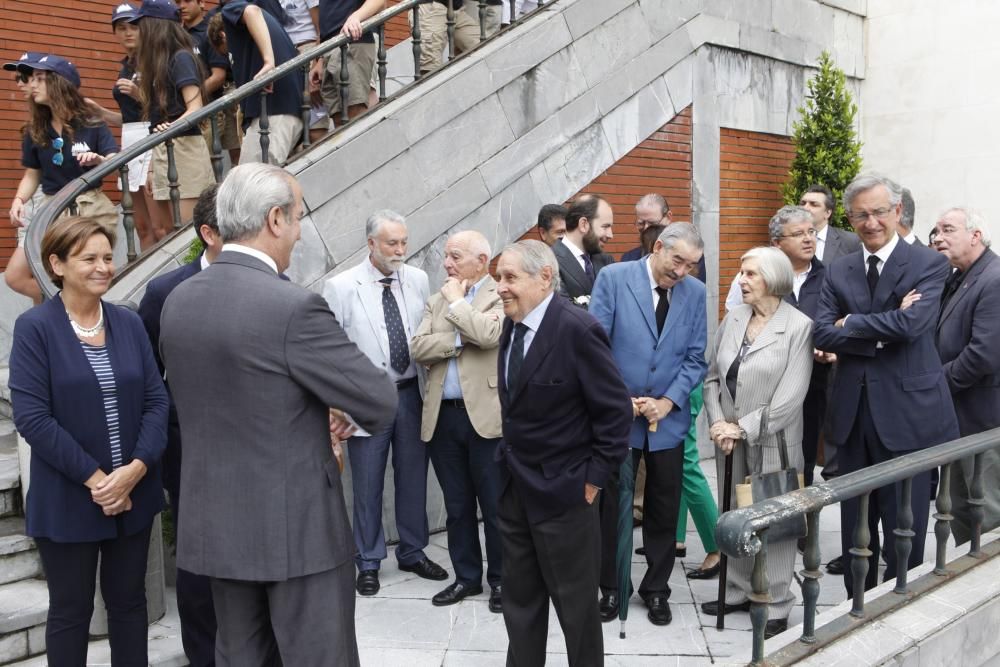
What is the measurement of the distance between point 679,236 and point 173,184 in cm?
340

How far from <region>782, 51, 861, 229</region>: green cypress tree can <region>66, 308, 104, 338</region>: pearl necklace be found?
7.46 meters

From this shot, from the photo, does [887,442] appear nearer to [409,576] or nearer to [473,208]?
[409,576]

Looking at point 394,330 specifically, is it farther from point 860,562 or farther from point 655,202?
point 860,562

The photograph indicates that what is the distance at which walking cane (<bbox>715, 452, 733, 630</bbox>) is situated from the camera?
14.8 feet

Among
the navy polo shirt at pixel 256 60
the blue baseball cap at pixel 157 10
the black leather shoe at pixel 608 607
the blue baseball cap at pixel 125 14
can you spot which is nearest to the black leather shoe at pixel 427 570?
the black leather shoe at pixel 608 607

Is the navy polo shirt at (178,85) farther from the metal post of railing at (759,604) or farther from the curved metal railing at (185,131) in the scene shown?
the metal post of railing at (759,604)

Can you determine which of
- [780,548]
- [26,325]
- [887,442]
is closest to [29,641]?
[26,325]

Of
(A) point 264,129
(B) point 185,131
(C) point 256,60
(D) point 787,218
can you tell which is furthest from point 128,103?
(D) point 787,218

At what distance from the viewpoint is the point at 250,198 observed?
8.89 feet

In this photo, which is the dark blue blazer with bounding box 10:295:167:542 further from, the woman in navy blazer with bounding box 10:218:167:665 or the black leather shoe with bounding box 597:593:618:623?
the black leather shoe with bounding box 597:593:618:623

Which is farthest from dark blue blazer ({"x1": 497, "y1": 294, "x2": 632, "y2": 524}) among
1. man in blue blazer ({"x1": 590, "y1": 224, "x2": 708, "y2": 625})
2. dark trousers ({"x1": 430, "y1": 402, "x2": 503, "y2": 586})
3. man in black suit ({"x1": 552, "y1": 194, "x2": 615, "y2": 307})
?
man in black suit ({"x1": 552, "y1": 194, "x2": 615, "y2": 307})

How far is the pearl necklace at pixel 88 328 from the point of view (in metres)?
3.54

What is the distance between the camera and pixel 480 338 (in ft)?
15.9

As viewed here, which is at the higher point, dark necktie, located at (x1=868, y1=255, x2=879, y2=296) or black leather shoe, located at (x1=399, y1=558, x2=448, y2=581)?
dark necktie, located at (x1=868, y1=255, x2=879, y2=296)
